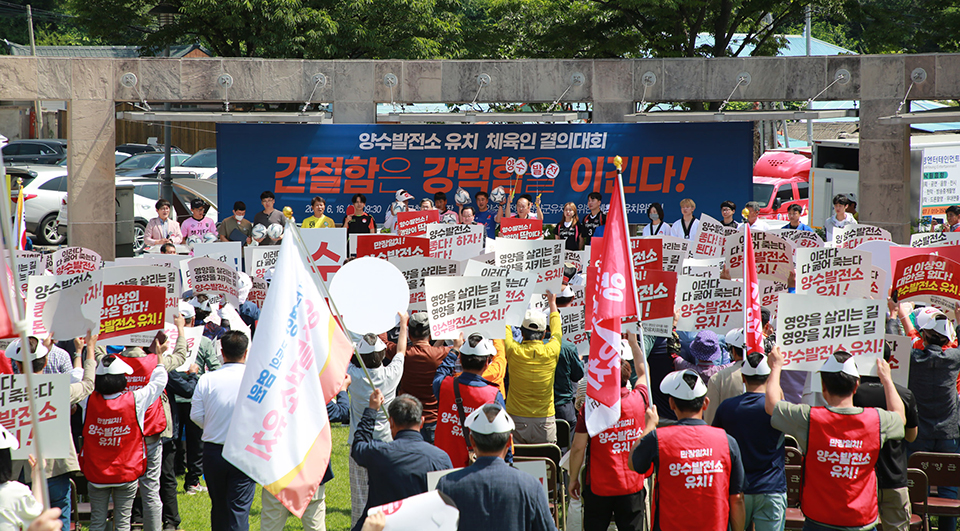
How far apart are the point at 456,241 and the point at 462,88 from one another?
219 inches

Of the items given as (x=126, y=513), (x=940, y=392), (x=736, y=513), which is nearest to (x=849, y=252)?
(x=940, y=392)

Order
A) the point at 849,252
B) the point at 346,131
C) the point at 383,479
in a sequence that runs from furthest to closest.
A: the point at 346,131
the point at 849,252
the point at 383,479

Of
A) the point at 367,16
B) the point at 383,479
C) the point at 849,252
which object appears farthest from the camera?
the point at 367,16

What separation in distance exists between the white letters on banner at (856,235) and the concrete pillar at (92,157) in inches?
467

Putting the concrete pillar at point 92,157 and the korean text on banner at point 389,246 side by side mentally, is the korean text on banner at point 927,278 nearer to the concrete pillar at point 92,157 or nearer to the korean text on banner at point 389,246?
the korean text on banner at point 389,246

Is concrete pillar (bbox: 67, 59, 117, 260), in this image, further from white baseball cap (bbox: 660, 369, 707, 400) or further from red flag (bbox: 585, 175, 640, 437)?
white baseball cap (bbox: 660, 369, 707, 400)

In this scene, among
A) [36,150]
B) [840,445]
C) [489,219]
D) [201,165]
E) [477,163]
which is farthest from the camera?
[36,150]

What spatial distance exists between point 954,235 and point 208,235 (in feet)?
31.7

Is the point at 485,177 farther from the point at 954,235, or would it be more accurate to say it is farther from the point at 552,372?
the point at 552,372

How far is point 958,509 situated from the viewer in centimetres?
691

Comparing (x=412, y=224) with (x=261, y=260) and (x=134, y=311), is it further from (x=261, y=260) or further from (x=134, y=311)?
(x=134, y=311)

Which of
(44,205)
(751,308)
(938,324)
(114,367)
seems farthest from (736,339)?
(44,205)

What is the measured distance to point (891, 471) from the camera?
6.23 metres

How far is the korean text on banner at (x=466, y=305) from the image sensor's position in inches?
305
